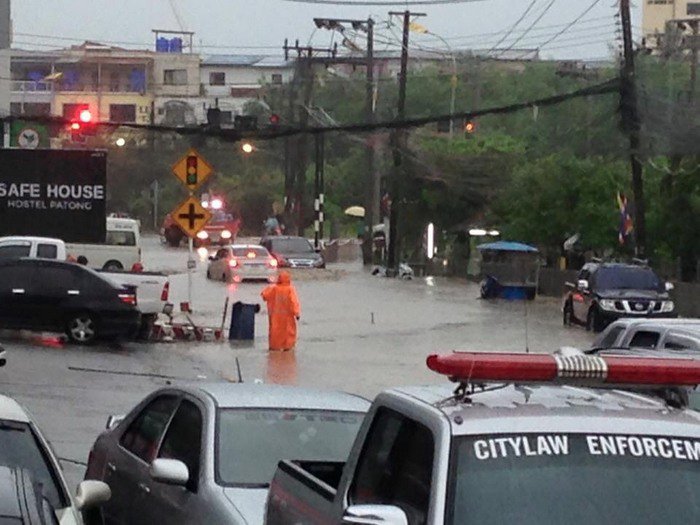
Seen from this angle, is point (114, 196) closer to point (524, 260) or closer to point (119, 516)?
point (524, 260)

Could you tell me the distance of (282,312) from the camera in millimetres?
31656

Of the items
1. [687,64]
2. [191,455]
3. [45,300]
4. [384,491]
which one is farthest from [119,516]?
[687,64]

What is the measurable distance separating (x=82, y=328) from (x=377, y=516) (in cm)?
2661

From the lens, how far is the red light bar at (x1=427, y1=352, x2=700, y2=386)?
5660mm

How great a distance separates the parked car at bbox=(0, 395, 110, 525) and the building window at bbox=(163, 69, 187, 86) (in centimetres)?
12299

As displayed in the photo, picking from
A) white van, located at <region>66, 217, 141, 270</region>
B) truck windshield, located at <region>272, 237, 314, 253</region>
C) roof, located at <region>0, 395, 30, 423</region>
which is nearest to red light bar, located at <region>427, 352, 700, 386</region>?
roof, located at <region>0, 395, 30, 423</region>

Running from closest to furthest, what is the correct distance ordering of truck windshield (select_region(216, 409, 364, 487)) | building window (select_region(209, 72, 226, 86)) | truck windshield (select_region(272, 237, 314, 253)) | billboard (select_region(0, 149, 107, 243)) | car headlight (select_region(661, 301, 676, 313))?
truck windshield (select_region(216, 409, 364, 487)) < car headlight (select_region(661, 301, 676, 313)) < billboard (select_region(0, 149, 107, 243)) < truck windshield (select_region(272, 237, 314, 253)) < building window (select_region(209, 72, 226, 86))

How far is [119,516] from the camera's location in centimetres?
977

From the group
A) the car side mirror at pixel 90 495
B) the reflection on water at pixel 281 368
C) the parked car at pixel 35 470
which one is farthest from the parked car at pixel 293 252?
the car side mirror at pixel 90 495

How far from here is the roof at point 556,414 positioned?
18.7 feet

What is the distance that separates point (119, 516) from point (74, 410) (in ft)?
35.9

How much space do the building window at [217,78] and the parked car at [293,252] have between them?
84.0 metres

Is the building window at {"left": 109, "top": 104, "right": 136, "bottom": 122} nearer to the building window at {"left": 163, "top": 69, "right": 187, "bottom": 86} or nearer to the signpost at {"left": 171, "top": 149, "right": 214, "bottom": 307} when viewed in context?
the building window at {"left": 163, "top": 69, "right": 187, "bottom": 86}

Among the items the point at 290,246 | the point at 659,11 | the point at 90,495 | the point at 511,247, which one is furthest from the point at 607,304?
the point at 659,11
